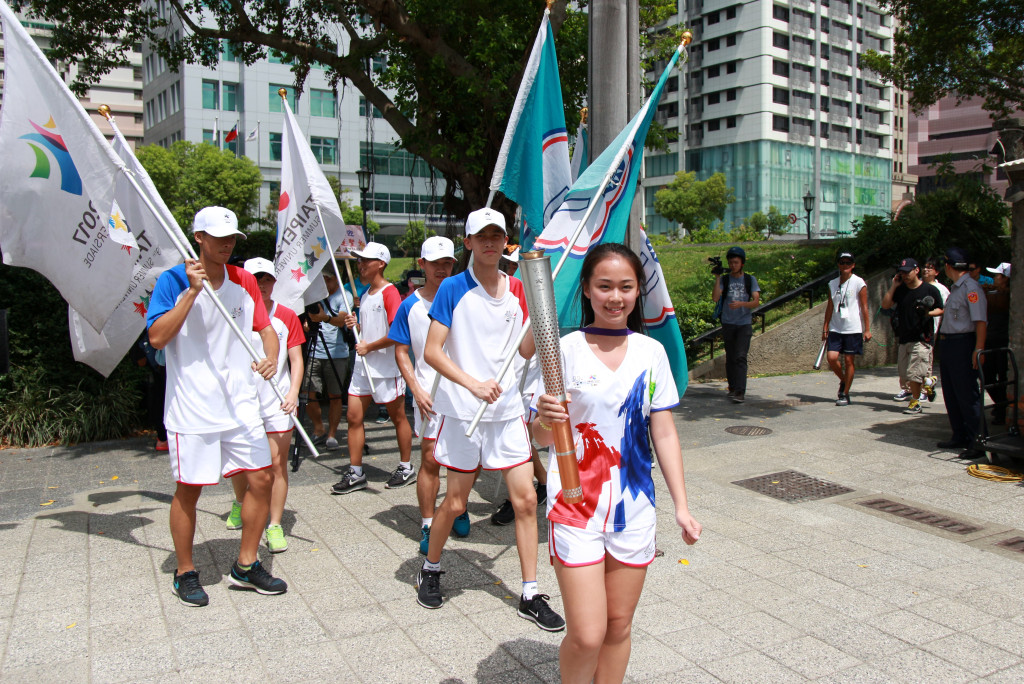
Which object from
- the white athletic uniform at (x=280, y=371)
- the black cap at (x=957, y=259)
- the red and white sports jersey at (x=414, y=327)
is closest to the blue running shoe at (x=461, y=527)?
the red and white sports jersey at (x=414, y=327)

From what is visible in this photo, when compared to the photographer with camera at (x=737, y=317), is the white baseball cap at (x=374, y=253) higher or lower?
higher

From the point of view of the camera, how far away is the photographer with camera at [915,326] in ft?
33.1

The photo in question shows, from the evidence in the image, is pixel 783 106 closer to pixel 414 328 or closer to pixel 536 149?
pixel 536 149

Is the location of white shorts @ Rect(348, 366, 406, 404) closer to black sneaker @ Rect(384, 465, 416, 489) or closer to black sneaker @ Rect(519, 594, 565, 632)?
black sneaker @ Rect(384, 465, 416, 489)

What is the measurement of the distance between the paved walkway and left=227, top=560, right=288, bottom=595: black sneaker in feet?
0.20

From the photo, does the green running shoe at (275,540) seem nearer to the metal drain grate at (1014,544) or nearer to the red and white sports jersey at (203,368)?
the red and white sports jersey at (203,368)

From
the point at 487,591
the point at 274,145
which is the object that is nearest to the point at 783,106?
the point at 274,145

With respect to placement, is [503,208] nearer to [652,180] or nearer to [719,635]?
[719,635]

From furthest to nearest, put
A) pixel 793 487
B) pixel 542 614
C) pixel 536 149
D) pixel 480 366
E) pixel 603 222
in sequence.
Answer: pixel 793 487 < pixel 536 149 < pixel 603 222 < pixel 480 366 < pixel 542 614

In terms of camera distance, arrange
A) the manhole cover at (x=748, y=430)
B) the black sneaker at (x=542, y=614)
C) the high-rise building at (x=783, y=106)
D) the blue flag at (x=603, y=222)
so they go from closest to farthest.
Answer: the black sneaker at (x=542, y=614) → the blue flag at (x=603, y=222) → the manhole cover at (x=748, y=430) → the high-rise building at (x=783, y=106)

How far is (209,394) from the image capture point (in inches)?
171

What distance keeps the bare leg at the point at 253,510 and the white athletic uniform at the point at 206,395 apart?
78mm

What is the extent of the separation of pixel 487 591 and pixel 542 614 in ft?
1.94

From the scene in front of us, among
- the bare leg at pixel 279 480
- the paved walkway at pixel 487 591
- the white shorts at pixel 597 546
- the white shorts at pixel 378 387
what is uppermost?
the white shorts at pixel 378 387
